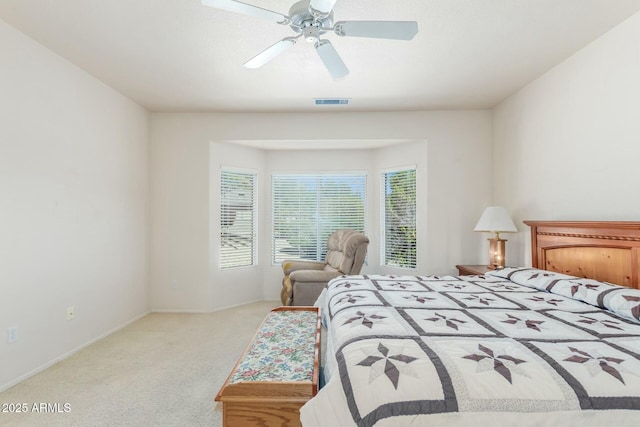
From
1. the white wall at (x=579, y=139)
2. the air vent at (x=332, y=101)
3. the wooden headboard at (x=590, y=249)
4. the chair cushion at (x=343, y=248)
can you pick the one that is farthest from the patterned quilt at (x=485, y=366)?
the air vent at (x=332, y=101)

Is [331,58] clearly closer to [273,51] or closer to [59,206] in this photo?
[273,51]

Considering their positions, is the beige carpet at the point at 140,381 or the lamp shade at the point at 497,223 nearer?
the beige carpet at the point at 140,381

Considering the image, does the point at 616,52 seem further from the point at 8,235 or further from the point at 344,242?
the point at 8,235

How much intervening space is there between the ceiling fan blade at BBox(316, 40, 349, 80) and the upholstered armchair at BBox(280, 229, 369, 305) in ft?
6.76

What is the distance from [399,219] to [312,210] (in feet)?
4.37

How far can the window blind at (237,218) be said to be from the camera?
432 cm

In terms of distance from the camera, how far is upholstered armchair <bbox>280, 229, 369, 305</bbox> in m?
3.59

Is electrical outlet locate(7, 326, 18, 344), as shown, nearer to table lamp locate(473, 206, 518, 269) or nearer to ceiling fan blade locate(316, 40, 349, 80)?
ceiling fan blade locate(316, 40, 349, 80)

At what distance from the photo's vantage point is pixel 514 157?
11.6ft

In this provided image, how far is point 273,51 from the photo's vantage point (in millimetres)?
2029

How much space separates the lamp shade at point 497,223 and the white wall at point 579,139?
25cm

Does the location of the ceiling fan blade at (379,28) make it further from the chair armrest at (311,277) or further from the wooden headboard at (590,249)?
the chair armrest at (311,277)

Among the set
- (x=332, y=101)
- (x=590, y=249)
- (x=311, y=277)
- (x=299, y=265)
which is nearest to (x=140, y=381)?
(x=311, y=277)

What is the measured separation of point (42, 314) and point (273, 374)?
7.53 feet
